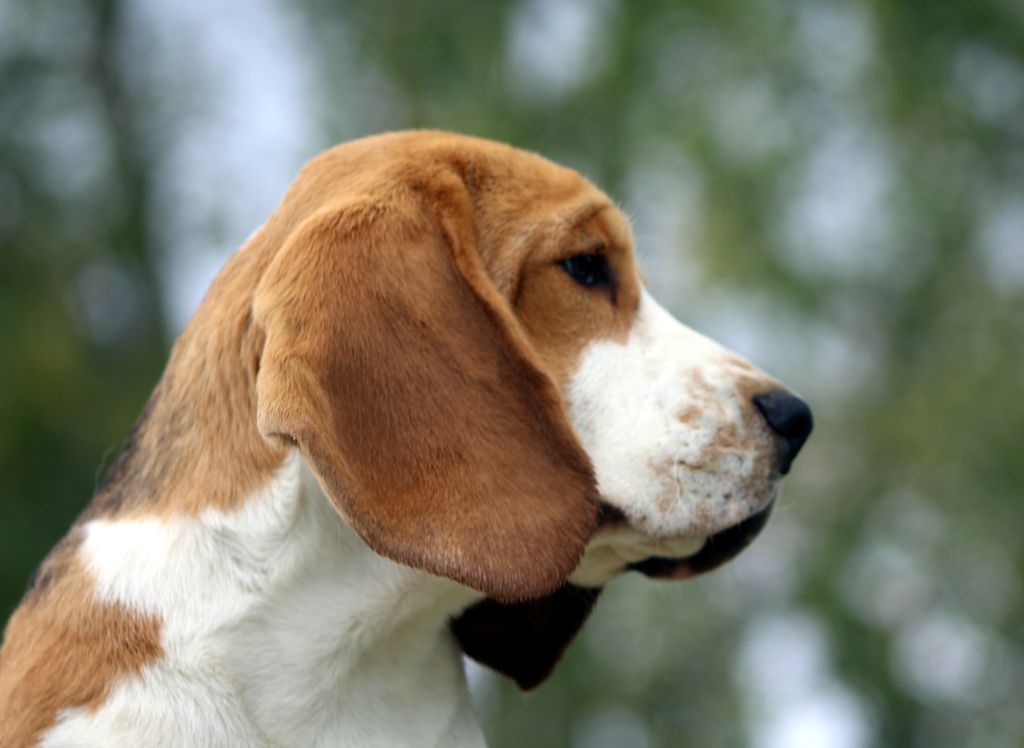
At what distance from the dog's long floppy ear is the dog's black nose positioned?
24.2 inches

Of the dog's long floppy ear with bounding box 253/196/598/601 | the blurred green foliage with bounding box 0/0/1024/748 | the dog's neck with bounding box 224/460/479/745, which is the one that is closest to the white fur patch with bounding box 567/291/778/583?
the dog's long floppy ear with bounding box 253/196/598/601

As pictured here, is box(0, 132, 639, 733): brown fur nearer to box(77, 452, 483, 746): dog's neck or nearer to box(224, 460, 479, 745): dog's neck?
box(77, 452, 483, 746): dog's neck

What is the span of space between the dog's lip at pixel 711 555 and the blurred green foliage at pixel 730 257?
36.4 feet

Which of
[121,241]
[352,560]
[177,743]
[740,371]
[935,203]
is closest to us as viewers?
[177,743]

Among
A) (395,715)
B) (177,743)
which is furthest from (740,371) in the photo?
(177,743)

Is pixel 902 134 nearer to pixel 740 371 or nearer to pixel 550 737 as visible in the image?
pixel 550 737

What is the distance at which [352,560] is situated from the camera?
3594mm

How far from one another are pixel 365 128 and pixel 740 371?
46.3 feet

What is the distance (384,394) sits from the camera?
3359 mm

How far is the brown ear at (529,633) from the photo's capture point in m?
4.13

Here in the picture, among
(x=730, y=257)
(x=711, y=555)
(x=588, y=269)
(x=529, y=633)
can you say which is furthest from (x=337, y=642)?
(x=730, y=257)

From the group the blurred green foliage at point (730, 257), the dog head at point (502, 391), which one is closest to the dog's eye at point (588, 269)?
the dog head at point (502, 391)

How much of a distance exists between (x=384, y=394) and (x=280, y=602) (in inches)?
22.0

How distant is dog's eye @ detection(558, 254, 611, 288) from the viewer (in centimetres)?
396
